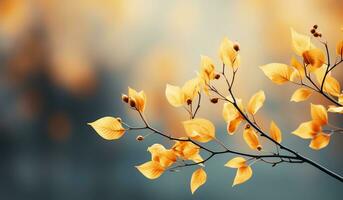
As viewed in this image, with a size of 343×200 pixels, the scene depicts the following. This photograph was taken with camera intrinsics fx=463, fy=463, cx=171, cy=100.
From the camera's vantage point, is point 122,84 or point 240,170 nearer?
point 240,170

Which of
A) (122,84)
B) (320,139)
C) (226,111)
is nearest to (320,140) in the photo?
(320,139)

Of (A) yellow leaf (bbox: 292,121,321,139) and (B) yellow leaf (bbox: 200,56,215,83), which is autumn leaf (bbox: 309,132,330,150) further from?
(B) yellow leaf (bbox: 200,56,215,83)

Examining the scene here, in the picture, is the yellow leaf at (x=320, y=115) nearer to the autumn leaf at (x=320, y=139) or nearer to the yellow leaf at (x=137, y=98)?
the autumn leaf at (x=320, y=139)

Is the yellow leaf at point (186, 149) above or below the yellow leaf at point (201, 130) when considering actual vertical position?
below

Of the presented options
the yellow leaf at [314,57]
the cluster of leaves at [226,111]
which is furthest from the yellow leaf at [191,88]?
the yellow leaf at [314,57]

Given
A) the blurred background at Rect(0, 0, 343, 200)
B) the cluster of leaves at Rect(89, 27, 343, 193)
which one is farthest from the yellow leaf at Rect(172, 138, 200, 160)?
the blurred background at Rect(0, 0, 343, 200)

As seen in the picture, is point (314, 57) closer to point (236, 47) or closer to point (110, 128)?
point (236, 47)
